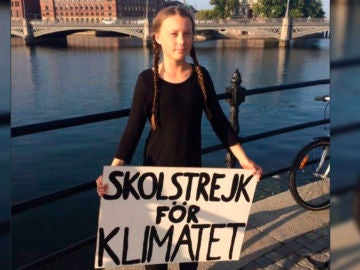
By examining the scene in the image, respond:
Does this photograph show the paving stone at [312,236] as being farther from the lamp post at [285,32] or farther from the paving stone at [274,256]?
the lamp post at [285,32]

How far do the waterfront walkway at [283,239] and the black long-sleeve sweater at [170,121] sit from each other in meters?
1.04

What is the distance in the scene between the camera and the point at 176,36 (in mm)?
1801

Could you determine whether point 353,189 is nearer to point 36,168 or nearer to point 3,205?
point 3,205

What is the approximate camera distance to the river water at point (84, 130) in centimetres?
1010

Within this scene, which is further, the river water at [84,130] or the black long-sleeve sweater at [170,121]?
the river water at [84,130]

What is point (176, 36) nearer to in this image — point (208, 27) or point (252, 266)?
point (252, 266)

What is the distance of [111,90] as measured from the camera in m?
27.2

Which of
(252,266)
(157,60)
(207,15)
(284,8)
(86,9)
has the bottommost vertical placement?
(252,266)

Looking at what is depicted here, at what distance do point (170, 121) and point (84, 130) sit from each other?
679 inches

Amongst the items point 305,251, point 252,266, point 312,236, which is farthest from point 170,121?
point 312,236

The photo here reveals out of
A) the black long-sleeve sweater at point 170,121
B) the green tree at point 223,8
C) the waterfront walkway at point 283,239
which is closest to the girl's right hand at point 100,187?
the black long-sleeve sweater at point 170,121

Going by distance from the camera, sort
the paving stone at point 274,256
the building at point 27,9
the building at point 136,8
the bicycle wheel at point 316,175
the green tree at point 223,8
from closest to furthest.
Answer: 1. the paving stone at point 274,256
2. the bicycle wheel at point 316,175
3. the building at point 27,9
4. the green tree at point 223,8
5. the building at point 136,8

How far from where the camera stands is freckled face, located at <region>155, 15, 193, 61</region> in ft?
5.88

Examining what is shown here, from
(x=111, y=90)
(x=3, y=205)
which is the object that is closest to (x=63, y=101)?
(x=111, y=90)
